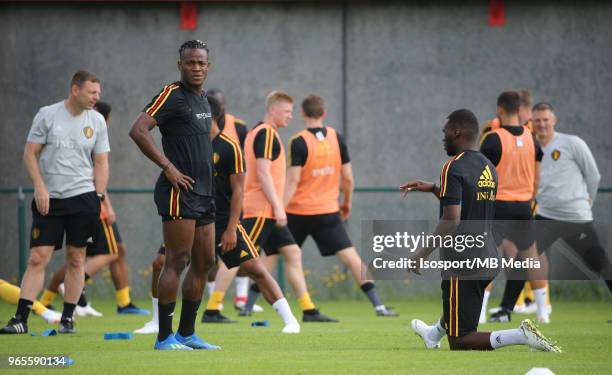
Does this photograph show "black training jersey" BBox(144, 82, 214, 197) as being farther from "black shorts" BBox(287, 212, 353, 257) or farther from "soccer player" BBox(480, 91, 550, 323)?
"black shorts" BBox(287, 212, 353, 257)

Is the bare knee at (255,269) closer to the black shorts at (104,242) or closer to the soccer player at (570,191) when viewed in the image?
the soccer player at (570,191)

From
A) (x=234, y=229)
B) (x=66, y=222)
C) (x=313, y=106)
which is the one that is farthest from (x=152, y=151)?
(x=313, y=106)

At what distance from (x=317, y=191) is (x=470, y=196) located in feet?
18.0

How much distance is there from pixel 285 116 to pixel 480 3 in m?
6.15

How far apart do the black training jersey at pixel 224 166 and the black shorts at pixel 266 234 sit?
118cm

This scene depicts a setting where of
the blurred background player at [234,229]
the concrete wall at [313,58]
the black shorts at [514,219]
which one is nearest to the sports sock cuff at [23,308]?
the blurred background player at [234,229]

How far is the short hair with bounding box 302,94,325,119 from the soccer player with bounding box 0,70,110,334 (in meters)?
3.32

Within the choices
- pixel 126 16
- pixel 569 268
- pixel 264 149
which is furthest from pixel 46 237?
pixel 569 268

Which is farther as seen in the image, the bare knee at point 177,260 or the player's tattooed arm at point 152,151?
the bare knee at point 177,260

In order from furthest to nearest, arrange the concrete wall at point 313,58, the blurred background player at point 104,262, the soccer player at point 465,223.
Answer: the concrete wall at point 313,58 < the blurred background player at point 104,262 < the soccer player at point 465,223

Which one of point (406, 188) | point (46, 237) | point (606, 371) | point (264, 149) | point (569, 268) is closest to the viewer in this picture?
point (606, 371)

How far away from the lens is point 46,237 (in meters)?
11.3

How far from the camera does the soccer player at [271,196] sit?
43.0 ft

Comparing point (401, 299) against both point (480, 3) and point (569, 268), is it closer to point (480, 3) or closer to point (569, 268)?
point (569, 268)
